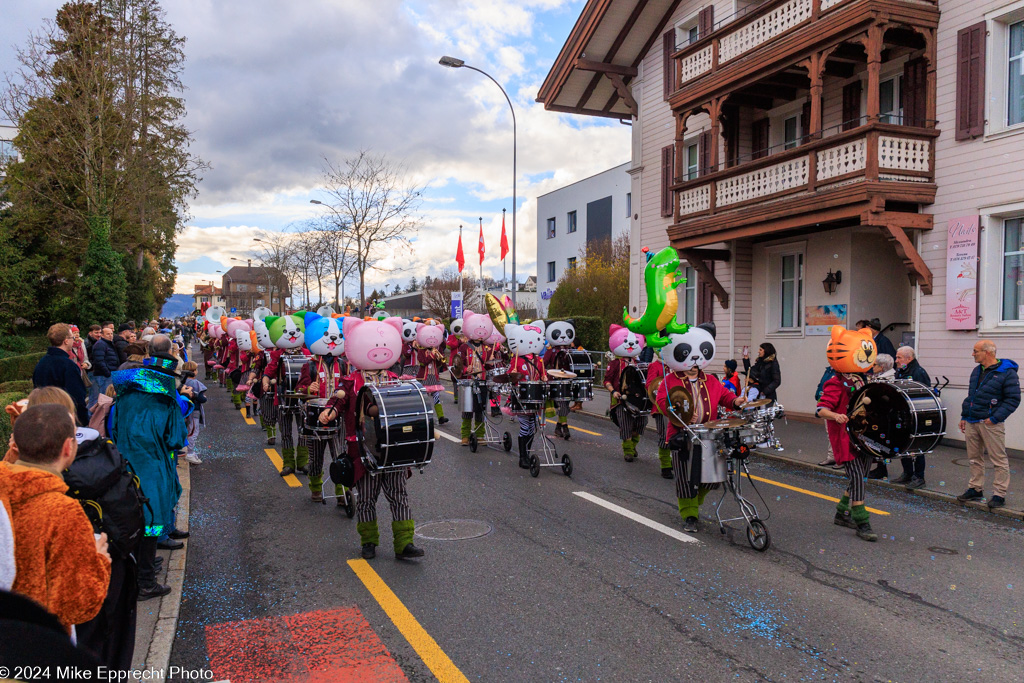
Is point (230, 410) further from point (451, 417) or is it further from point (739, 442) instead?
point (739, 442)

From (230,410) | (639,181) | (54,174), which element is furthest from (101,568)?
(54,174)

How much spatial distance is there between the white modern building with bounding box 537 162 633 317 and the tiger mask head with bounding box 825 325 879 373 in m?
30.0

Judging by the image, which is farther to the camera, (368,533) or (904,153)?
(904,153)

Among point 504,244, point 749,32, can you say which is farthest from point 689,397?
point 504,244

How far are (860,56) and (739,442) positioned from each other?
35.6 feet

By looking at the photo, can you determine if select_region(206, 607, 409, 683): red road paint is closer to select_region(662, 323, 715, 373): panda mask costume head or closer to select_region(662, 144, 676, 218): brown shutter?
select_region(662, 323, 715, 373): panda mask costume head

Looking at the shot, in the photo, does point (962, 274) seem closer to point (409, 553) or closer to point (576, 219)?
point (409, 553)

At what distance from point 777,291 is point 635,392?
24.6 feet

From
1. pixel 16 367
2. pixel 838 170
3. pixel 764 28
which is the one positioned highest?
pixel 764 28

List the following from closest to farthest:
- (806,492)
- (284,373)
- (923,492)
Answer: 1. (923,492)
2. (806,492)
3. (284,373)

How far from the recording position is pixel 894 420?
6488 millimetres

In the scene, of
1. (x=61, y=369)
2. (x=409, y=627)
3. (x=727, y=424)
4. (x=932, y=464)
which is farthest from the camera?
(x=932, y=464)

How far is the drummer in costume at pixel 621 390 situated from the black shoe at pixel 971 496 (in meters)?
4.08

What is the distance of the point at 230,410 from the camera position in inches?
671
